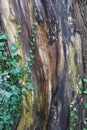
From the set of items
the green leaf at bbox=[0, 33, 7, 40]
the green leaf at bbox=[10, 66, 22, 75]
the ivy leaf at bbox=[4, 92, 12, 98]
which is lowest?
the ivy leaf at bbox=[4, 92, 12, 98]

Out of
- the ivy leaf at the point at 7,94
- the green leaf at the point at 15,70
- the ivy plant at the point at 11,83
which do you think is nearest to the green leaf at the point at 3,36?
the ivy plant at the point at 11,83

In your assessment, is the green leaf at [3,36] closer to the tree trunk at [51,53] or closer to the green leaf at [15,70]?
the tree trunk at [51,53]

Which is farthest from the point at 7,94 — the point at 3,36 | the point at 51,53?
the point at 51,53

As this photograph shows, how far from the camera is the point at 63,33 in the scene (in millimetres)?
3254

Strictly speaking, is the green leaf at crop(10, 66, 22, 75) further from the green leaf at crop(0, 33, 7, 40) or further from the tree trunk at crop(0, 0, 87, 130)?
the green leaf at crop(0, 33, 7, 40)

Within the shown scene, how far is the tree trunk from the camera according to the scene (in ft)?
9.70

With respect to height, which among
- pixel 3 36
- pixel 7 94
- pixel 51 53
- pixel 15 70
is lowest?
pixel 7 94

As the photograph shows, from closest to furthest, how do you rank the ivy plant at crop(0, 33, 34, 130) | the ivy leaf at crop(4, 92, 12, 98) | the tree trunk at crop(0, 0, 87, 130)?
1. the ivy leaf at crop(4, 92, 12, 98)
2. the ivy plant at crop(0, 33, 34, 130)
3. the tree trunk at crop(0, 0, 87, 130)

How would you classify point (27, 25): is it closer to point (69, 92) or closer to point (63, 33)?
point (63, 33)

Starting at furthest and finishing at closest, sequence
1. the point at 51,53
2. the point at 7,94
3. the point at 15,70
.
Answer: the point at 51,53, the point at 15,70, the point at 7,94

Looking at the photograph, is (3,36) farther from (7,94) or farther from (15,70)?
(7,94)

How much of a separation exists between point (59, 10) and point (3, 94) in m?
1.18

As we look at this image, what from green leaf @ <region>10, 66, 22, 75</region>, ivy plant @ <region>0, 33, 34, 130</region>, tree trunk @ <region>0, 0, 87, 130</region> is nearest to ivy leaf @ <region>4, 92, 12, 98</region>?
ivy plant @ <region>0, 33, 34, 130</region>

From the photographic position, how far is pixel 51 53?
3.15 metres
